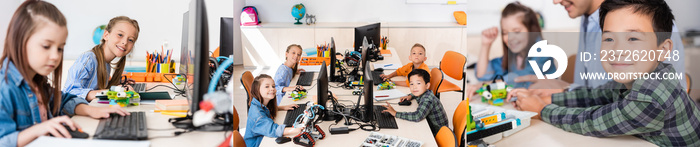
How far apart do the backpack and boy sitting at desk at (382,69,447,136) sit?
221 cm

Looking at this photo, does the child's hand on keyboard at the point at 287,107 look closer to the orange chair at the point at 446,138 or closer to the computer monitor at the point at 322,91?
the computer monitor at the point at 322,91

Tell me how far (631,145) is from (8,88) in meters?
2.35

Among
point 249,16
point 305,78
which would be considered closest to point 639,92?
point 305,78

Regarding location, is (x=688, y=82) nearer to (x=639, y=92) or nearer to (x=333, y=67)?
(x=639, y=92)

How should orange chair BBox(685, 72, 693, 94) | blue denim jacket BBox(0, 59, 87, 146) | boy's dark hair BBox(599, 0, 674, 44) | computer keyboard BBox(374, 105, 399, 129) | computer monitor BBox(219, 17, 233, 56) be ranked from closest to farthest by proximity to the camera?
blue denim jacket BBox(0, 59, 87, 146)
computer monitor BBox(219, 17, 233, 56)
boy's dark hair BBox(599, 0, 674, 44)
orange chair BBox(685, 72, 693, 94)
computer keyboard BBox(374, 105, 399, 129)

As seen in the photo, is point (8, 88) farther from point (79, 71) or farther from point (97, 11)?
point (97, 11)

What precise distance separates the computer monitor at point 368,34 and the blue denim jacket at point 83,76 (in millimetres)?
Result: 2634

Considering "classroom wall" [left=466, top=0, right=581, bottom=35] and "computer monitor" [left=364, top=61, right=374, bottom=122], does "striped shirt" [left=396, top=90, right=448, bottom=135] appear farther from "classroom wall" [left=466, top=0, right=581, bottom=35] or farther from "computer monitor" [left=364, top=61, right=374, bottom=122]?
"classroom wall" [left=466, top=0, right=581, bottom=35]

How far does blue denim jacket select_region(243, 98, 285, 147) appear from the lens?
87.7 inches

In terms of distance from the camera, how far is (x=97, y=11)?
4.27 ft

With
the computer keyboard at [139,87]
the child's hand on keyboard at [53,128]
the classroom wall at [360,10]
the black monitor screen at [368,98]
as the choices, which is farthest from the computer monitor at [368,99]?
the classroom wall at [360,10]

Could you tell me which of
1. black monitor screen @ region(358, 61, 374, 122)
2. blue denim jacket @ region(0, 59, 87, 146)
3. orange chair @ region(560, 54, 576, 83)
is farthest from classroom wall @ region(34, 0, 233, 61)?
orange chair @ region(560, 54, 576, 83)

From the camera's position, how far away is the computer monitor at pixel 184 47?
4.50 ft

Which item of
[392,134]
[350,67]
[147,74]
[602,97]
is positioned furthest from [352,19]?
[147,74]
